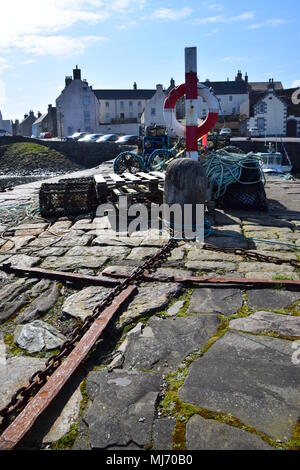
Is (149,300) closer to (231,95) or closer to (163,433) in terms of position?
(163,433)

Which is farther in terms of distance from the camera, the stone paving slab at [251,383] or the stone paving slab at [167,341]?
the stone paving slab at [167,341]

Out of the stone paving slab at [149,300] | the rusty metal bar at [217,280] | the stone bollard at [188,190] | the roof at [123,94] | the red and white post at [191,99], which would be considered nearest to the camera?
the stone paving slab at [149,300]

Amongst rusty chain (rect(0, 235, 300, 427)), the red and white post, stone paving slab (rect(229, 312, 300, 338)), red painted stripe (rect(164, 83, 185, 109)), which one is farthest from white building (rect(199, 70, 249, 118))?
stone paving slab (rect(229, 312, 300, 338))

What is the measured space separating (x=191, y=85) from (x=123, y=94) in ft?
193

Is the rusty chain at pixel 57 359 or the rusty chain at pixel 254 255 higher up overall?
the rusty chain at pixel 254 255

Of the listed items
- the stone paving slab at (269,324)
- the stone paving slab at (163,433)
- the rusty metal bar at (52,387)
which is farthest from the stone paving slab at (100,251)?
the stone paving slab at (163,433)

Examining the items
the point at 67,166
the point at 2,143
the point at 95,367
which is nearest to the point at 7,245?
the point at 95,367

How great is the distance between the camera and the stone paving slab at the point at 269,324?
2.86m

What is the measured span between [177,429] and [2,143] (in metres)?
49.0

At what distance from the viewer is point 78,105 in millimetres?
56812

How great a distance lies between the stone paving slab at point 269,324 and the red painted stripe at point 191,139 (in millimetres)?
4929

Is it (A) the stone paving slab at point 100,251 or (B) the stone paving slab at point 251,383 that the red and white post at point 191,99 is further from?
(B) the stone paving slab at point 251,383

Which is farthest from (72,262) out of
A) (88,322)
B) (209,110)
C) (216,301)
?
(209,110)

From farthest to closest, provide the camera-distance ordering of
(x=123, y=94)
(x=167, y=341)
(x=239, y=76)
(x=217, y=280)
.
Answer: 1. (x=123, y=94)
2. (x=239, y=76)
3. (x=217, y=280)
4. (x=167, y=341)
